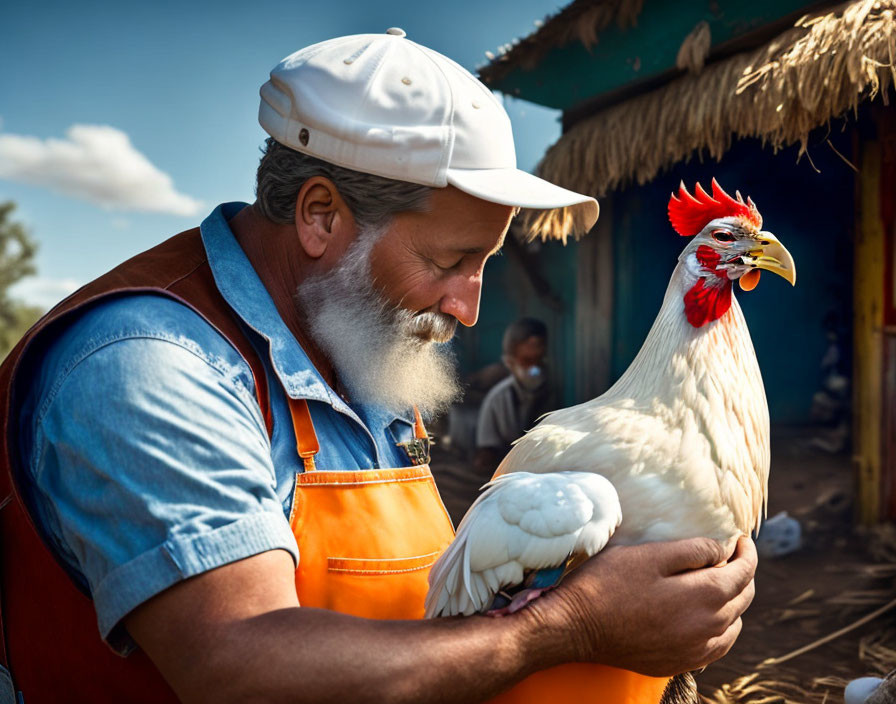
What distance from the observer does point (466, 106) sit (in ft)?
5.30

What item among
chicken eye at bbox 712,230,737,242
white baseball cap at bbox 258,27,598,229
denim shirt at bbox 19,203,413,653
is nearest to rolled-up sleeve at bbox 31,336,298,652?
denim shirt at bbox 19,203,413,653

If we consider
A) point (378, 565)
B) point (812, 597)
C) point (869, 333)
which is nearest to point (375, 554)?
point (378, 565)

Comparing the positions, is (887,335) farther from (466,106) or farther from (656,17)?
(466,106)

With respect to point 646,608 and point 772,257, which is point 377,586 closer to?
A: point 646,608

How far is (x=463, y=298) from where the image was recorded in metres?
1.72

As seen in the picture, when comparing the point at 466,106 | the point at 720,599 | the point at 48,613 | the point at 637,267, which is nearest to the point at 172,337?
the point at 48,613

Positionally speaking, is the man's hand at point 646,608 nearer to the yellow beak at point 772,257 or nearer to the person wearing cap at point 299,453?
the person wearing cap at point 299,453

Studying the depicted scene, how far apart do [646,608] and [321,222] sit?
1089 mm

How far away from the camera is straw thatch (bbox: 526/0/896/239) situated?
3465 millimetres

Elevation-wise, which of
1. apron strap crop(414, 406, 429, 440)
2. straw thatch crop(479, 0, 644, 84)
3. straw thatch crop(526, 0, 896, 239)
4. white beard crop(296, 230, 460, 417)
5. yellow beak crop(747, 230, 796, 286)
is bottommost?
apron strap crop(414, 406, 429, 440)

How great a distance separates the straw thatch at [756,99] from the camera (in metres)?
3.46

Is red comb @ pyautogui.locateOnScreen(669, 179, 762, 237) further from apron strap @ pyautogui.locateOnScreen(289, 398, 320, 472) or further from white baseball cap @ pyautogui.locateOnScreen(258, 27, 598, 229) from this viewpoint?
apron strap @ pyautogui.locateOnScreen(289, 398, 320, 472)

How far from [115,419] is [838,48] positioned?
3.75 meters

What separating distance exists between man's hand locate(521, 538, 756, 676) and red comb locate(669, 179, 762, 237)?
3.11ft
